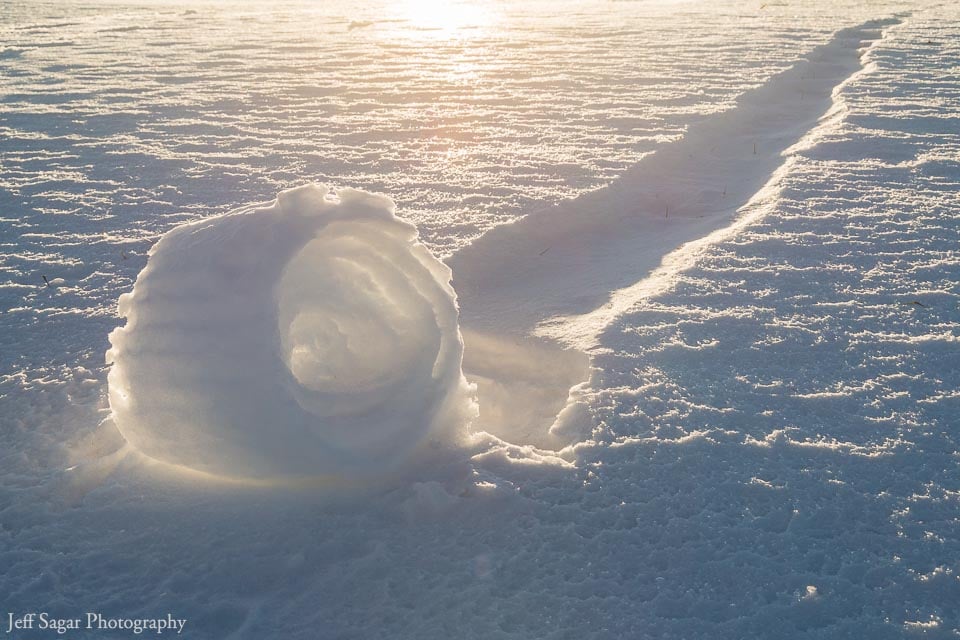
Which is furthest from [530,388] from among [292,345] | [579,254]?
[579,254]

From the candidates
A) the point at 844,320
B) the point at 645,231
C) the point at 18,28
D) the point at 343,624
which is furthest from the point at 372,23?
the point at 343,624

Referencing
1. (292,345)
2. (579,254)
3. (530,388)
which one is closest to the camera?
(292,345)

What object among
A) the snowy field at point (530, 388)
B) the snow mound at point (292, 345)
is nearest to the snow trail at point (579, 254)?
the snowy field at point (530, 388)

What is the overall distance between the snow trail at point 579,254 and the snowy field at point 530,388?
2cm

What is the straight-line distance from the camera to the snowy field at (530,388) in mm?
1978

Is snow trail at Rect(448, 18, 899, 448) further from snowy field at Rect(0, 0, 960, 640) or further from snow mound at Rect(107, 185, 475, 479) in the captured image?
snow mound at Rect(107, 185, 475, 479)

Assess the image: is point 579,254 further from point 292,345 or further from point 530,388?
point 292,345

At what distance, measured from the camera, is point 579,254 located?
4.17 meters

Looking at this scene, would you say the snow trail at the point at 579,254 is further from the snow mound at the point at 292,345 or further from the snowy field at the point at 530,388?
the snow mound at the point at 292,345

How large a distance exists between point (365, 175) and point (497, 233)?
53.1 inches

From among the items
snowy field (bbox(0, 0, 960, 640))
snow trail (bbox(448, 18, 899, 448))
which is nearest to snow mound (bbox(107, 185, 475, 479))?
snowy field (bbox(0, 0, 960, 640))

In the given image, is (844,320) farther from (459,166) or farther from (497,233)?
(459,166)

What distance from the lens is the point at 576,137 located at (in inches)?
234

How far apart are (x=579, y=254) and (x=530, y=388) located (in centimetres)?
142
